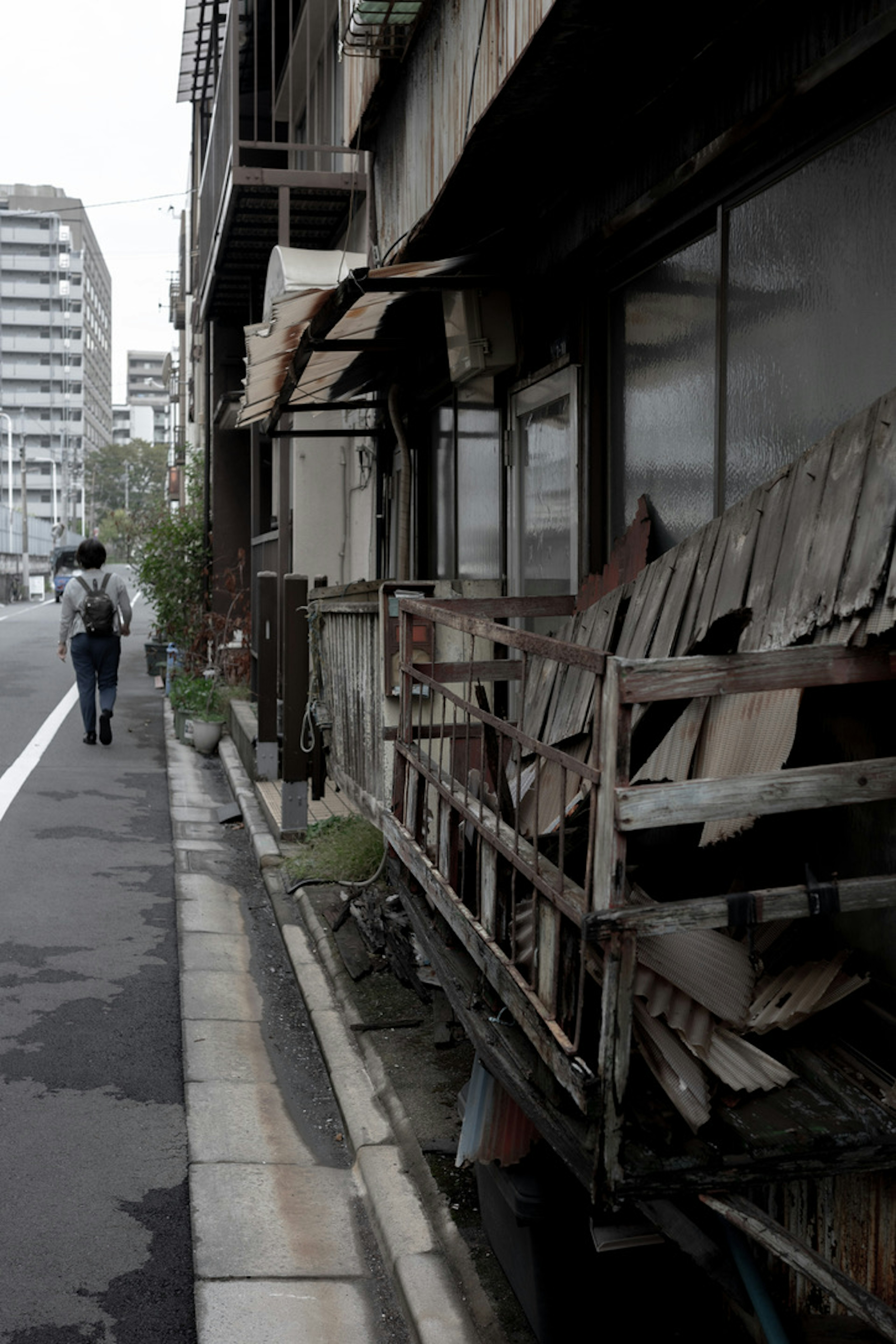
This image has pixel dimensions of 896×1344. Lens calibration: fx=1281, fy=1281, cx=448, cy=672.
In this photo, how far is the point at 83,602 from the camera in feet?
43.0

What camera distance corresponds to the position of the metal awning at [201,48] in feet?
50.8

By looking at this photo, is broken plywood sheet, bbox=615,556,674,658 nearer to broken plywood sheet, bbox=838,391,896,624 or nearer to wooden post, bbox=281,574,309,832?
broken plywood sheet, bbox=838,391,896,624

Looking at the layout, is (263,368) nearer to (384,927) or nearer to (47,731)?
(384,927)

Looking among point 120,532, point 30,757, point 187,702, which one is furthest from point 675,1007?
point 120,532

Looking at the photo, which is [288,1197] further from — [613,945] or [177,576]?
[177,576]

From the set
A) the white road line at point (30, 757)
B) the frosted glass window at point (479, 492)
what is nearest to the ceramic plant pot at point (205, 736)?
the white road line at point (30, 757)

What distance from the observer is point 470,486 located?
7852mm

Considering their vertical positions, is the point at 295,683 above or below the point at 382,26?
below

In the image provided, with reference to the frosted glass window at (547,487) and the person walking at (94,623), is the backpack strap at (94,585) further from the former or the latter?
the frosted glass window at (547,487)

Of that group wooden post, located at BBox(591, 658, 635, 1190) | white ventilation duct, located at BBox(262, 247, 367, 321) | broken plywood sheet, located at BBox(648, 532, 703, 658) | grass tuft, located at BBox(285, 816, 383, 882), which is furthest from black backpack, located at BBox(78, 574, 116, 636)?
wooden post, located at BBox(591, 658, 635, 1190)

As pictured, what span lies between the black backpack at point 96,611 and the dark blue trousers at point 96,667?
0.22 ft

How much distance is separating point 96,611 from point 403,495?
210 inches

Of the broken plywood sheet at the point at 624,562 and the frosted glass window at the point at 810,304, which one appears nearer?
the frosted glass window at the point at 810,304

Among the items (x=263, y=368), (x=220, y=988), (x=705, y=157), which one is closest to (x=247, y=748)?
(x=263, y=368)
